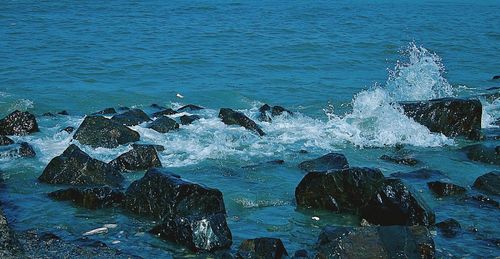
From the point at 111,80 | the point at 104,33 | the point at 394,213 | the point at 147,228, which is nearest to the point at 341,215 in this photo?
the point at 394,213

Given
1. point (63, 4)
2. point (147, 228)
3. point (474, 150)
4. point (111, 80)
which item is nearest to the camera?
point (147, 228)

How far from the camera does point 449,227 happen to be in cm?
924

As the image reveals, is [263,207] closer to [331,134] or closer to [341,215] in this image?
[341,215]

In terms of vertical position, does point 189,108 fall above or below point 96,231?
below

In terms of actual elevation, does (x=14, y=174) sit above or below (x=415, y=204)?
below

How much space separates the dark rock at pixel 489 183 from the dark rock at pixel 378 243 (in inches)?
133

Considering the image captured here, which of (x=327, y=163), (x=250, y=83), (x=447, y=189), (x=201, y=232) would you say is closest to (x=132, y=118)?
(x=327, y=163)

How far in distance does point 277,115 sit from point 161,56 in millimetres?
11221

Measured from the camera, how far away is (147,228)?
9133mm

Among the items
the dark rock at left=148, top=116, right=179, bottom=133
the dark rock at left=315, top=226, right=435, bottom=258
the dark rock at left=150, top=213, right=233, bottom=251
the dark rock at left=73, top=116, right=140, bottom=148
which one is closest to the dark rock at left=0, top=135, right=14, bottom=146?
the dark rock at left=73, top=116, right=140, bottom=148

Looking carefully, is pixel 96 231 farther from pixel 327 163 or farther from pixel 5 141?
pixel 5 141

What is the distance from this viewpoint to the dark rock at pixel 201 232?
27.2ft

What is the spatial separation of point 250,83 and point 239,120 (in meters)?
7.08

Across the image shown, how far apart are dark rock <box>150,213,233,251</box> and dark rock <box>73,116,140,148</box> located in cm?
560
